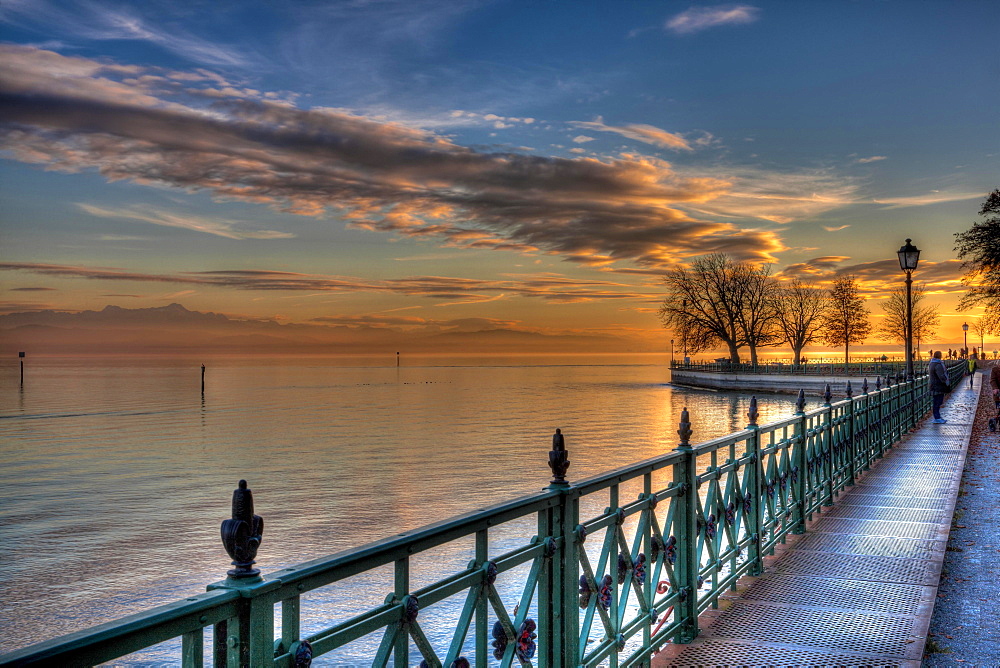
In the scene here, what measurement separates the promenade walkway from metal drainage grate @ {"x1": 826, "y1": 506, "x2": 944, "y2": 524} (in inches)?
0.5

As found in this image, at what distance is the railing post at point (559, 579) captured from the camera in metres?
3.46

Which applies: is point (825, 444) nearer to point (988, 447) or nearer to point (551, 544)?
point (551, 544)

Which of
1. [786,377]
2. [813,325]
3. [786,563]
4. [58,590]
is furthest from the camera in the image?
[813,325]

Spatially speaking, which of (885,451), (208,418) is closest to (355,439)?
(208,418)

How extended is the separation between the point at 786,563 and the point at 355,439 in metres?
32.2

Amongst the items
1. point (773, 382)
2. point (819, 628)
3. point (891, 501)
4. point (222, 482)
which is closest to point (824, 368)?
point (773, 382)

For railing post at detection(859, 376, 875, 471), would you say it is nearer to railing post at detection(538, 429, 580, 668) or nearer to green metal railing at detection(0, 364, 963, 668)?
green metal railing at detection(0, 364, 963, 668)

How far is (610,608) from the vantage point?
4.02 m

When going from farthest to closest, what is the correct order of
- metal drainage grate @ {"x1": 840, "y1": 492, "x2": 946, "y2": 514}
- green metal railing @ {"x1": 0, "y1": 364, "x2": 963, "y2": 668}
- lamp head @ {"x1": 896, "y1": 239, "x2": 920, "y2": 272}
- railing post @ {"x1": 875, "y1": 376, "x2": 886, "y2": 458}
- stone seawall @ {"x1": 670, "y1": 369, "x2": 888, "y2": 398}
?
stone seawall @ {"x1": 670, "y1": 369, "x2": 888, "y2": 398}
lamp head @ {"x1": 896, "y1": 239, "x2": 920, "y2": 272}
railing post @ {"x1": 875, "y1": 376, "x2": 886, "y2": 458}
metal drainage grate @ {"x1": 840, "y1": 492, "x2": 946, "y2": 514}
green metal railing @ {"x1": 0, "y1": 364, "x2": 963, "y2": 668}

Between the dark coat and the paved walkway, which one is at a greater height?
the dark coat

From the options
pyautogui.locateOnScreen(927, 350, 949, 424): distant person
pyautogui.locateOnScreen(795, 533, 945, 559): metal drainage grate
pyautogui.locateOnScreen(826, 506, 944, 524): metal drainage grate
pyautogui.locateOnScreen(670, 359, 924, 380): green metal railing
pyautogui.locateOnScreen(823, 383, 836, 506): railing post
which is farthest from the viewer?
pyautogui.locateOnScreen(670, 359, 924, 380): green metal railing

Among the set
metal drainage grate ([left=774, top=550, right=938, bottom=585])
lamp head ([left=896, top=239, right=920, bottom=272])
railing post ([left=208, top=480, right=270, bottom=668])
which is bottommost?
metal drainage grate ([left=774, top=550, right=938, bottom=585])

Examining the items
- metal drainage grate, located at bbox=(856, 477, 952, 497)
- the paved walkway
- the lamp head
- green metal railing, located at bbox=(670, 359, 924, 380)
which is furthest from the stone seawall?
the paved walkway

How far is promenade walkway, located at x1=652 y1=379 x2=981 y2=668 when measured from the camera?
15.2ft
